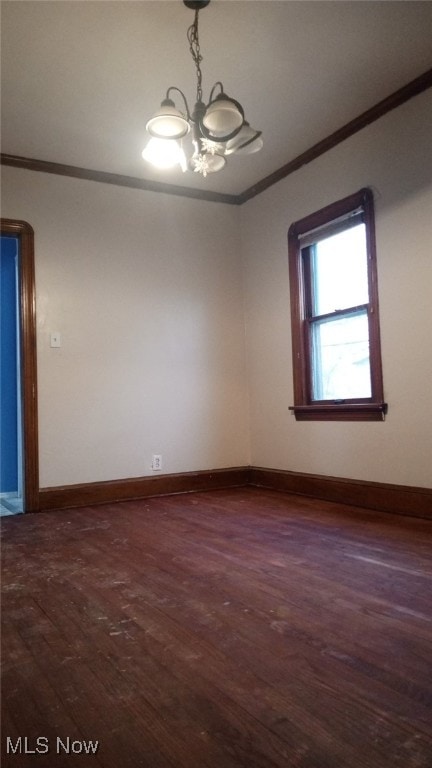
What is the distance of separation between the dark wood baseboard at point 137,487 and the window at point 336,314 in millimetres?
900

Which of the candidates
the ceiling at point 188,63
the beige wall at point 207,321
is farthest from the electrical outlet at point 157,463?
the ceiling at point 188,63

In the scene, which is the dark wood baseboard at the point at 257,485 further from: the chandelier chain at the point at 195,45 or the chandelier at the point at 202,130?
the chandelier chain at the point at 195,45

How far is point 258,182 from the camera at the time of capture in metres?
4.21

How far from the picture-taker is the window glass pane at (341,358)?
3.35m

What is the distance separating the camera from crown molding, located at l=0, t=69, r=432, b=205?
297 cm

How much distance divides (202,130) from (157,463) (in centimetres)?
252

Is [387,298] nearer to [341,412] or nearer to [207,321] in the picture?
[341,412]

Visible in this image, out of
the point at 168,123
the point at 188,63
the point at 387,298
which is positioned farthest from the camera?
the point at 387,298

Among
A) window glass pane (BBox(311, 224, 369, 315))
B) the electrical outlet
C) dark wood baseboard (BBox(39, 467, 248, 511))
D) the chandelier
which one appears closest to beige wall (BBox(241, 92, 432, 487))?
window glass pane (BBox(311, 224, 369, 315))

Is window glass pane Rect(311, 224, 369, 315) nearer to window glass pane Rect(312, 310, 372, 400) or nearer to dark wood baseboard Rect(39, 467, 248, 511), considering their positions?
window glass pane Rect(312, 310, 372, 400)

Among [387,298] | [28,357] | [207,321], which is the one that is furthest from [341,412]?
[28,357]

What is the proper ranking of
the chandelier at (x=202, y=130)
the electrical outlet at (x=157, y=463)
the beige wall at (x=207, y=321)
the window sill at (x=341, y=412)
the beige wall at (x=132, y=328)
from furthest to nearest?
the electrical outlet at (x=157, y=463)
the beige wall at (x=132, y=328)
the window sill at (x=341, y=412)
the beige wall at (x=207, y=321)
the chandelier at (x=202, y=130)

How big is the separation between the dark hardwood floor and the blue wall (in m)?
3.11

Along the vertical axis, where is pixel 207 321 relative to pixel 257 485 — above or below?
above
